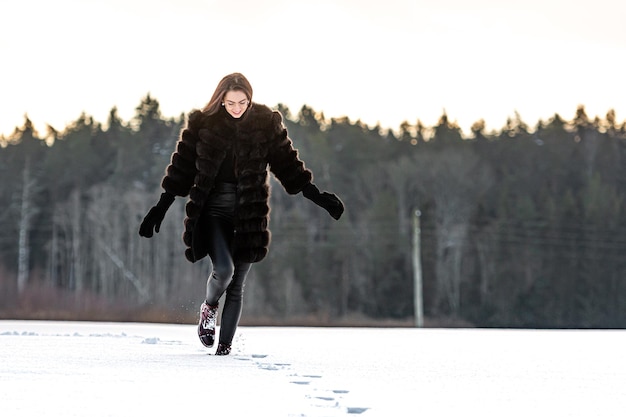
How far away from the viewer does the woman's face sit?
791cm

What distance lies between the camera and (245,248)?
26.7 ft

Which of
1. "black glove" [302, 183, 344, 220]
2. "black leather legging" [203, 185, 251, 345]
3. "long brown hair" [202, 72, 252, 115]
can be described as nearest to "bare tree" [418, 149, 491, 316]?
"black glove" [302, 183, 344, 220]

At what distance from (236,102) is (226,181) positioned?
54 centimetres

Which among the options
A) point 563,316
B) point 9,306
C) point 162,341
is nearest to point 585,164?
point 563,316

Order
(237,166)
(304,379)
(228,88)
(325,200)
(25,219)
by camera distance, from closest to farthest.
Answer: (304,379), (228,88), (237,166), (325,200), (25,219)

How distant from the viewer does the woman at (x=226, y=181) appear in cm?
797

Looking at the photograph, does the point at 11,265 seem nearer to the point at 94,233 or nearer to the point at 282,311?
the point at 94,233

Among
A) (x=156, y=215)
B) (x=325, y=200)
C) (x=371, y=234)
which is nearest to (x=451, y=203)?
(x=371, y=234)

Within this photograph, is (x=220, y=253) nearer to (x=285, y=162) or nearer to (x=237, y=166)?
(x=237, y=166)

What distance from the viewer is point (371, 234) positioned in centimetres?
8256

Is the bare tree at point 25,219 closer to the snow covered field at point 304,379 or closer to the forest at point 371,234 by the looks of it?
the forest at point 371,234

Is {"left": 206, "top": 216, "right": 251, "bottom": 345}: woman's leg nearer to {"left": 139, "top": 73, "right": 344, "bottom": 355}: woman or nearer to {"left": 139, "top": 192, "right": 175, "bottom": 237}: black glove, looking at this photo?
{"left": 139, "top": 73, "right": 344, "bottom": 355}: woman

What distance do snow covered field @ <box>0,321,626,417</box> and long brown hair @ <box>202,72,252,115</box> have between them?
1.67 metres

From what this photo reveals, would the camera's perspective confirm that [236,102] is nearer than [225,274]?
Yes
